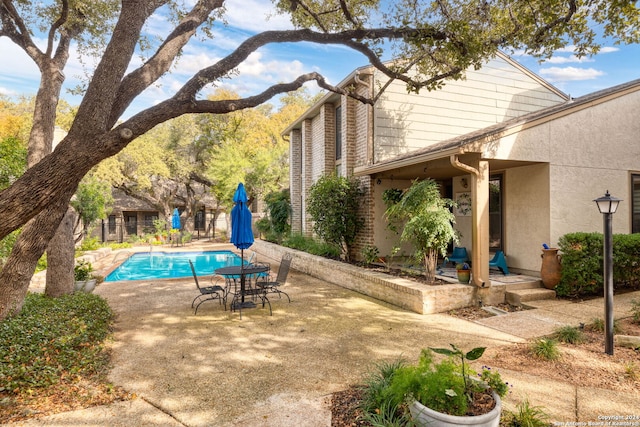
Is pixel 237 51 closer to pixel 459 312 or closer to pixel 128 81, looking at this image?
pixel 128 81

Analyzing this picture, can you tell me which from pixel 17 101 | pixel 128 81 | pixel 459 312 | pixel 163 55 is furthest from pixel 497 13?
pixel 17 101

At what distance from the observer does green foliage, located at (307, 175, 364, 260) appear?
10867 millimetres

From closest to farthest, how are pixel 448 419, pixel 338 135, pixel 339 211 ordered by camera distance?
pixel 448 419 → pixel 339 211 → pixel 338 135

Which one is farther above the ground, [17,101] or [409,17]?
[17,101]

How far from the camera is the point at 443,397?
272 centimetres

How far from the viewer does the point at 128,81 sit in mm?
4699

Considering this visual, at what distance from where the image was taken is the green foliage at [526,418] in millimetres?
2916

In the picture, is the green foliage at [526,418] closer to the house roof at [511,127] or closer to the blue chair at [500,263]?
the house roof at [511,127]

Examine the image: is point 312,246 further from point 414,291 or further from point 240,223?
point 414,291

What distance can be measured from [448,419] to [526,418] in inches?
36.0

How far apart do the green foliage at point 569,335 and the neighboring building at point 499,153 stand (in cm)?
201

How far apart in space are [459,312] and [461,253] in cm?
370

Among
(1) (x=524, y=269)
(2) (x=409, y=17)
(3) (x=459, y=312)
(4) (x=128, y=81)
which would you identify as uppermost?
(2) (x=409, y=17)

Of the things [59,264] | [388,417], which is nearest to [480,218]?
[388,417]
